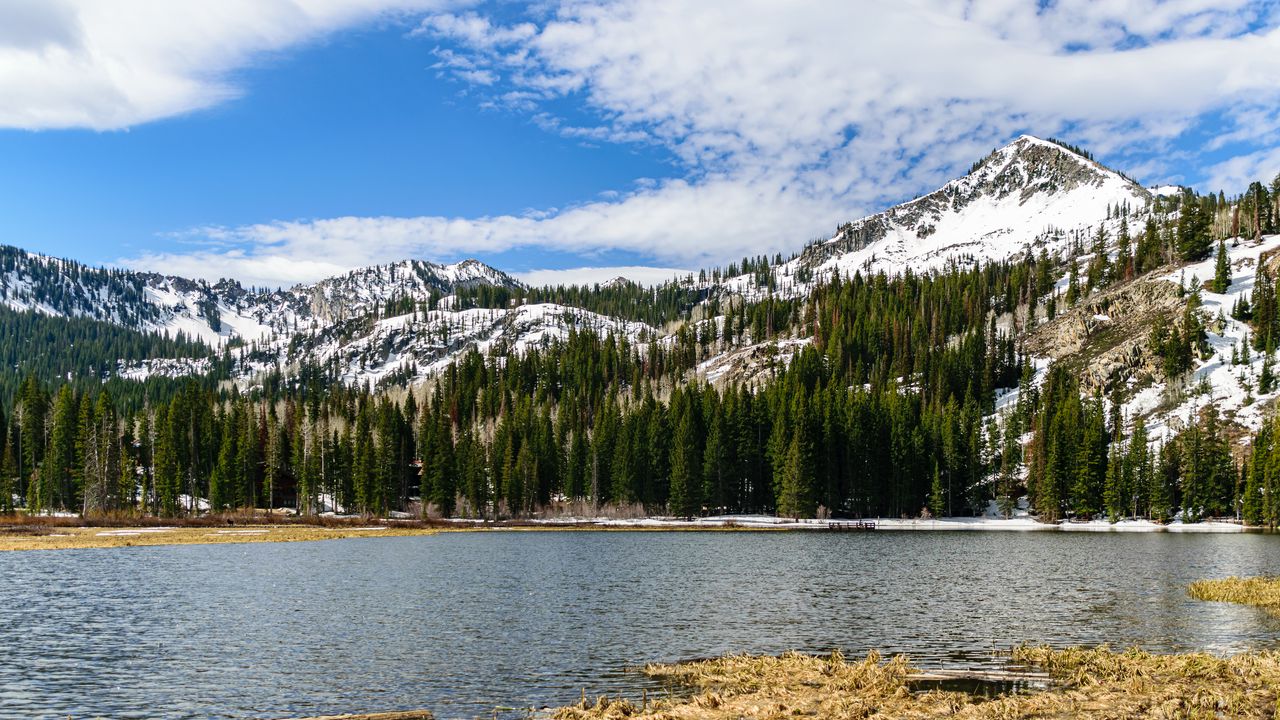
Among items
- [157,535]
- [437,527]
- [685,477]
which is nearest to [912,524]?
[685,477]

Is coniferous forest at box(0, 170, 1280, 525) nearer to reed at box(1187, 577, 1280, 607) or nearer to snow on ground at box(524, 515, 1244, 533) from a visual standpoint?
snow on ground at box(524, 515, 1244, 533)

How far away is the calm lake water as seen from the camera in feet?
90.2

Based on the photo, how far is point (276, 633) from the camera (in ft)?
120

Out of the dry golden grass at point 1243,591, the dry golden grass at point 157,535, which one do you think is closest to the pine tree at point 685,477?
the dry golden grass at point 157,535

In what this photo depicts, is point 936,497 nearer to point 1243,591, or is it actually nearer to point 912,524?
point 912,524

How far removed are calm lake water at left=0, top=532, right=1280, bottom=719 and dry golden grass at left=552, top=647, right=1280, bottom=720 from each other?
266 centimetres

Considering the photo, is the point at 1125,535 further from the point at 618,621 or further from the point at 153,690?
the point at 153,690

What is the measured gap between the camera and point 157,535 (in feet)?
320

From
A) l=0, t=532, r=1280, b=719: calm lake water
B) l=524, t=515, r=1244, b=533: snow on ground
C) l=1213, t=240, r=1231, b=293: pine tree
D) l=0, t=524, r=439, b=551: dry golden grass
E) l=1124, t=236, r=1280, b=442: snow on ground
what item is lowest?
l=524, t=515, r=1244, b=533: snow on ground

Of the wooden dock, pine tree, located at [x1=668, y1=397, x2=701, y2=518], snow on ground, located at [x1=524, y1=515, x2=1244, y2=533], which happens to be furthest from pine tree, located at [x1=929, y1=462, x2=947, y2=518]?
pine tree, located at [x1=668, y1=397, x2=701, y2=518]

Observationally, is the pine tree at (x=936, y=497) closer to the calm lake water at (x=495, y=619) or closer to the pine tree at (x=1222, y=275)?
the calm lake water at (x=495, y=619)

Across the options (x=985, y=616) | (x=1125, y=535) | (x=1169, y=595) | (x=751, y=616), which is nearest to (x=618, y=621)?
(x=751, y=616)

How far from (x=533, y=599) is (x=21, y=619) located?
924 inches

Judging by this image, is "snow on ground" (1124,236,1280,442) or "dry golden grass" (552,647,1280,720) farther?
"snow on ground" (1124,236,1280,442)
